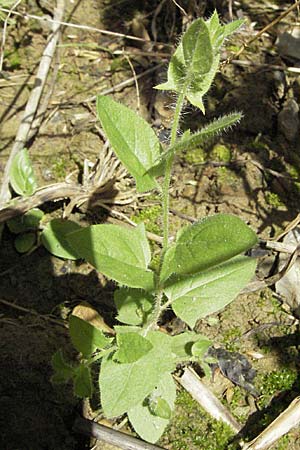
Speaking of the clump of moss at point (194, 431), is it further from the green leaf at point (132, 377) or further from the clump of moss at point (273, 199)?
the clump of moss at point (273, 199)

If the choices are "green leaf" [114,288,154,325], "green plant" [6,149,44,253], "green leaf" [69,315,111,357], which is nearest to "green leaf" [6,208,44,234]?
"green plant" [6,149,44,253]

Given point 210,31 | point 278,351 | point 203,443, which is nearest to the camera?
point 210,31

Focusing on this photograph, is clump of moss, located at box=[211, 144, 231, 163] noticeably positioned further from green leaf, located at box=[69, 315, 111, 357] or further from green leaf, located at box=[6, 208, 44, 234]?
green leaf, located at box=[69, 315, 111, 357]

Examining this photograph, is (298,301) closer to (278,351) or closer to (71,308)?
(278,351)

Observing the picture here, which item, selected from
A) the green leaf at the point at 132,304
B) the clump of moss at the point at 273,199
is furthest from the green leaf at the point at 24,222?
the clump of moss at the point at 273,199

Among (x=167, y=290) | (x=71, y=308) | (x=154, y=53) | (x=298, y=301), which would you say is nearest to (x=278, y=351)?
(x=298, y=301)

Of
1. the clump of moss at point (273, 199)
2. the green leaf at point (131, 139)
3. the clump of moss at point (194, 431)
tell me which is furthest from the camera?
the clump of moss at point (273, 199)
